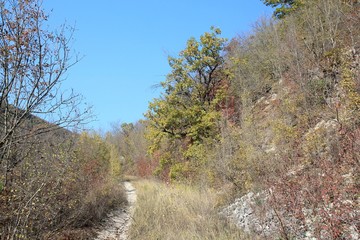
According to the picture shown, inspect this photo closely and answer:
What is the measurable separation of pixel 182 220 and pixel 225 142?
577cm

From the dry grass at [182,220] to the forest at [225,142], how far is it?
0.17 ft

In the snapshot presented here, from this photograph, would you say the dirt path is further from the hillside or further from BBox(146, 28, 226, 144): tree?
BBox(146, 28, 226, 144): tree

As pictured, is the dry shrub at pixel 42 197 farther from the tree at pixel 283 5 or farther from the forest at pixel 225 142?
the tree at pixel 283 5

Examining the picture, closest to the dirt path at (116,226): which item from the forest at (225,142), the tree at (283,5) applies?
the forest at (225,142)

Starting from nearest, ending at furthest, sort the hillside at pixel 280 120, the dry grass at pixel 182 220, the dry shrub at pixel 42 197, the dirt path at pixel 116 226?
the dry shrub at pixel 42 197 → the hillside at pixel 280 120 → the dry grass at pixel 182 220 → the dirt path at pixel 116 226

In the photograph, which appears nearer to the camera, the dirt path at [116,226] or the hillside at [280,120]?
the hillside at [280,120]

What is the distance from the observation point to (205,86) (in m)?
22.1

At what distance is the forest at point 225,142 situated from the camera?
6219mm

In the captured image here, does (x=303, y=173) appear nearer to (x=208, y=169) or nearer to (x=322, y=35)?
(x=208, y=169)

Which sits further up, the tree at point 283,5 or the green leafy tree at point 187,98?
the tree at point 283,5

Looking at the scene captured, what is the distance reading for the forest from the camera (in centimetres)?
622

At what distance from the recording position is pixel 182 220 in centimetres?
930

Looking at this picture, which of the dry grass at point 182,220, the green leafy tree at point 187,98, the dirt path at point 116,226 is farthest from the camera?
the green leafy tree at point 187,98

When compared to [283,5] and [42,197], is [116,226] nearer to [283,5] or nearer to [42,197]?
[42,197]
